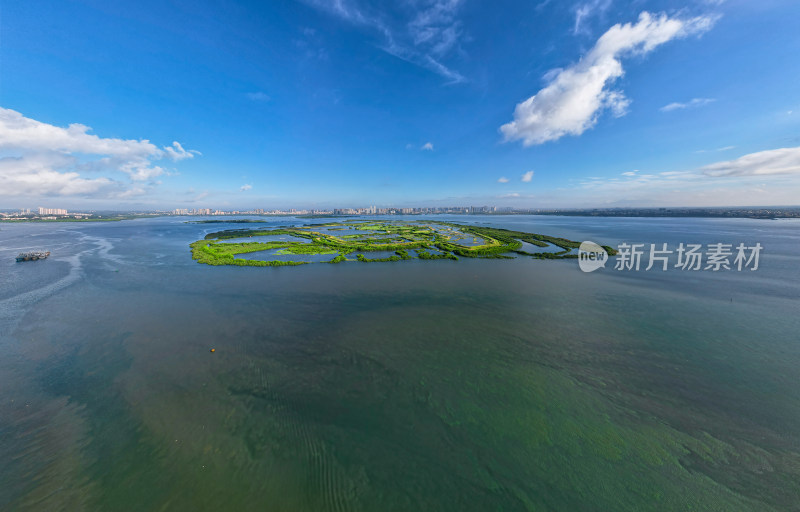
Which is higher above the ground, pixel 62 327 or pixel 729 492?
pixel 62 327

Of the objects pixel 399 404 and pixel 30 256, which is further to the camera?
pixel 30 256

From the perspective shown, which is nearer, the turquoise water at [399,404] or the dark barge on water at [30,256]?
the turquoise water at [399,404]

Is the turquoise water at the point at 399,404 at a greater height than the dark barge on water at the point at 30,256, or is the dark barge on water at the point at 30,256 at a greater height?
the dark barge on water at the point at 30,256

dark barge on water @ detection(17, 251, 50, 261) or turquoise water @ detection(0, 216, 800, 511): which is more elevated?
dark barge on water @ detection(17, 251, 50, 261)

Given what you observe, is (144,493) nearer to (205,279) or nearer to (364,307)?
(364,307)

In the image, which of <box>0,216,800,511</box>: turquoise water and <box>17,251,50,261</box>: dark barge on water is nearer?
<box>0,216,800,511</box>: turquoise water

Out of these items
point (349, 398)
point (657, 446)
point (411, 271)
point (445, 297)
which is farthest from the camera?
point (411, 271)

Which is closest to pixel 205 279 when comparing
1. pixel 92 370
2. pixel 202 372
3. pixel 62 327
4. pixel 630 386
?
pixel 62 327

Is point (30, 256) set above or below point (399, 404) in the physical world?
above
